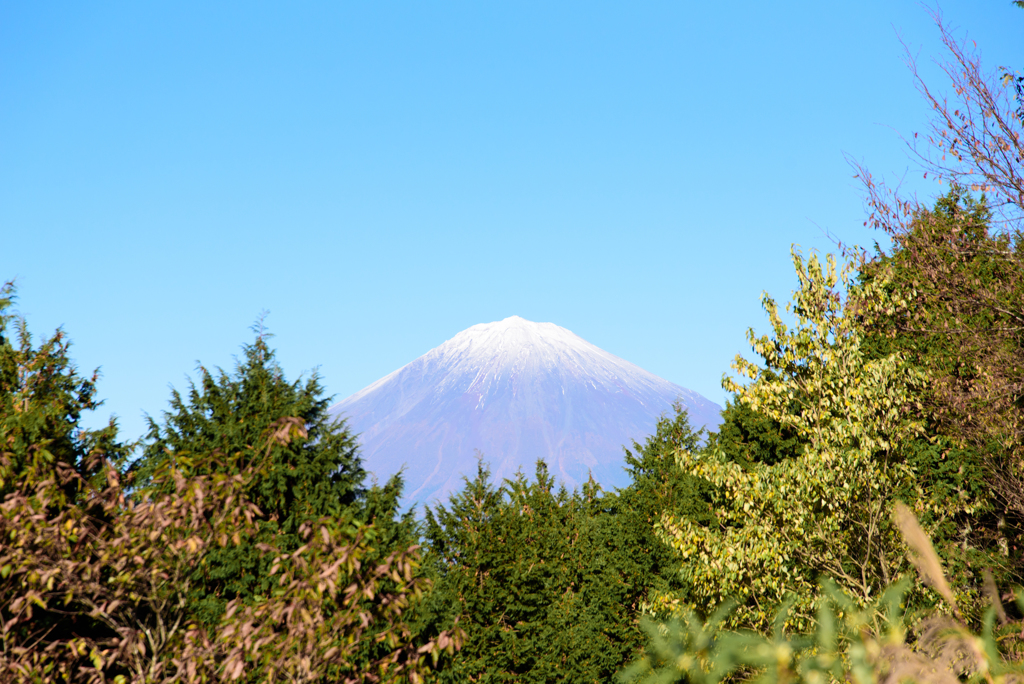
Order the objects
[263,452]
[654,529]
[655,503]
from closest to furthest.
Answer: [263,452] < [654,529] < [655,503]

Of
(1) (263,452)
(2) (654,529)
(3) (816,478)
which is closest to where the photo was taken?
(1) (263,452)

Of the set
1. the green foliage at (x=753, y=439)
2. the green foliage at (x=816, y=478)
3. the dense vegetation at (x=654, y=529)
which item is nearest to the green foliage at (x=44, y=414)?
the dense vegetation at (x=654, y=529)

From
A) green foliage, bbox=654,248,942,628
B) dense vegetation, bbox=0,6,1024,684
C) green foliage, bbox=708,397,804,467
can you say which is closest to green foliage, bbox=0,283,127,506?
dense vegetation, bbox=0,6,1024,684

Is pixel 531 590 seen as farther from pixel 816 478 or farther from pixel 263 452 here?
pixel 263 452

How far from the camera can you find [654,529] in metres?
16.5

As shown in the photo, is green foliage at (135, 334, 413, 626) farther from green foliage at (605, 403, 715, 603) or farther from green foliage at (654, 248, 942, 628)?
green foliage at (605, 403, 715, 603)

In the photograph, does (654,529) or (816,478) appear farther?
(654,529)

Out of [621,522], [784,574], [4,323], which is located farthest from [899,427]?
[621,522]

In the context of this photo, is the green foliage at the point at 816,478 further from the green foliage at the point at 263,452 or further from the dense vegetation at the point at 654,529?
the green foliage at the point at 263,452

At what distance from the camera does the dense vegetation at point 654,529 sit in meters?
6.52

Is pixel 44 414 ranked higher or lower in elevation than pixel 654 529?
higher

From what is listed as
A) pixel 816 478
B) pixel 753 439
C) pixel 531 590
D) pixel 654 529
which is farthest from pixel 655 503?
pixel 816 478

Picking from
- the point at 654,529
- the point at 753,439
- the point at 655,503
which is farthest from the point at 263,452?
the point at 655,503

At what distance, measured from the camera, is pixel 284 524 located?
37.4 feet
